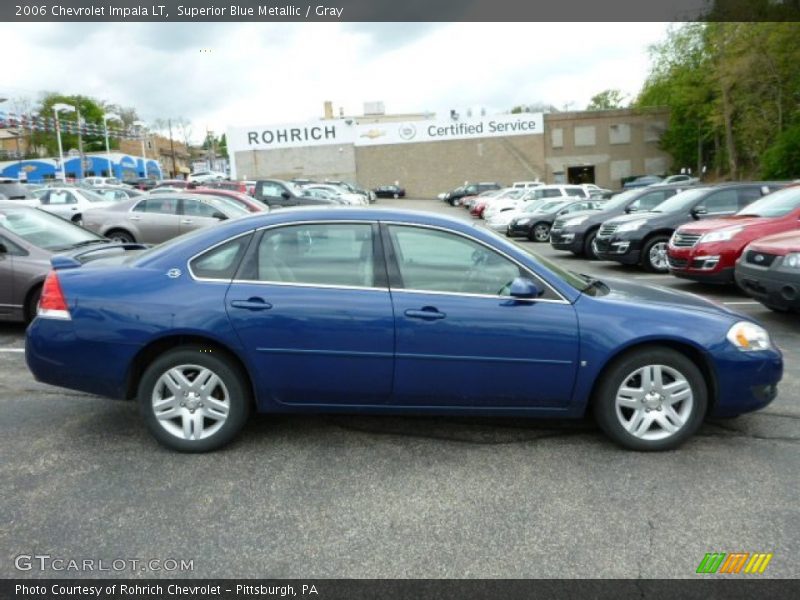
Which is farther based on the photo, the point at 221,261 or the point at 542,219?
the point at 542,219

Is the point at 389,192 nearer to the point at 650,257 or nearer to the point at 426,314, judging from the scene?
the point at 650,257

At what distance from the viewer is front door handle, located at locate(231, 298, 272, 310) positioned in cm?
377

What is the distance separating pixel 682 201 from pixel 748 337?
8.69 meters

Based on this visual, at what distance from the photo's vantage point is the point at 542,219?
1828 centimetres

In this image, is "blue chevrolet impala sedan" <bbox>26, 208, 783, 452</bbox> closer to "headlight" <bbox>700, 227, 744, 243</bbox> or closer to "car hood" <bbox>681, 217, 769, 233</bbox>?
"headlight" <bbox>700, 227, 744, 243</bbox>

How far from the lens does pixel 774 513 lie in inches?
125

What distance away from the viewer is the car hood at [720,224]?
8875mm

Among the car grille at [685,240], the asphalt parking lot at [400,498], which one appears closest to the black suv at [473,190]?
the car grille at [685,240]

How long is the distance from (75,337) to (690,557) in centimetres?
358

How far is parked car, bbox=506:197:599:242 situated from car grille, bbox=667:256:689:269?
853 centimetres

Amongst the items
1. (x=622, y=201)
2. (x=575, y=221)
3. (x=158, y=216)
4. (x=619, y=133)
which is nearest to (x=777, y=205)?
(x=622, y=201)

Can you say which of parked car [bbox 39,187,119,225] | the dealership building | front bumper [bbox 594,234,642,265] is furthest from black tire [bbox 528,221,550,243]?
the dealership building

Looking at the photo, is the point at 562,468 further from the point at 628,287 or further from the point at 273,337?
the point at 273,337
